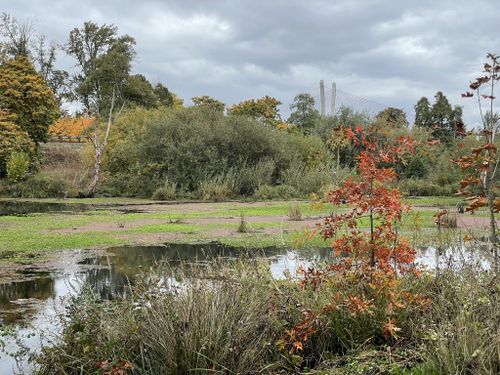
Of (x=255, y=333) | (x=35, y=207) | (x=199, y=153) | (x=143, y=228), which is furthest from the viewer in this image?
(x=199, y=153)

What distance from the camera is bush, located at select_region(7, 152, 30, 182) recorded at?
30.9 metres

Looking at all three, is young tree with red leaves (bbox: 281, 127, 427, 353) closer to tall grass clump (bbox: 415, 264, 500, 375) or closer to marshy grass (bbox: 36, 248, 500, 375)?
marshy grass (bbox: 36, 248, 500, 375)

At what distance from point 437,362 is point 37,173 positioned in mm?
32854

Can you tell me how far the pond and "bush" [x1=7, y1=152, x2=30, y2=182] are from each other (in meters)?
21.4

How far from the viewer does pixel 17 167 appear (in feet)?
102

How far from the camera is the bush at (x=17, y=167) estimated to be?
30.9 meters

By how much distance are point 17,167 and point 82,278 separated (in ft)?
81.6

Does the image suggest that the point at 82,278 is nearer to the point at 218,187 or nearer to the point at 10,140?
the point at 218,187

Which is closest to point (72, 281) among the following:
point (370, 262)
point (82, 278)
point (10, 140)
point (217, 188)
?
point (82, 278)

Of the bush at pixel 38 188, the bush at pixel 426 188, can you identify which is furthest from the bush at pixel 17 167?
the bush at pixel 426 188

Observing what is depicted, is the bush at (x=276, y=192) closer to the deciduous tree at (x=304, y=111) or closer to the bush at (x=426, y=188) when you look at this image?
the bush at (x=426, y=188)

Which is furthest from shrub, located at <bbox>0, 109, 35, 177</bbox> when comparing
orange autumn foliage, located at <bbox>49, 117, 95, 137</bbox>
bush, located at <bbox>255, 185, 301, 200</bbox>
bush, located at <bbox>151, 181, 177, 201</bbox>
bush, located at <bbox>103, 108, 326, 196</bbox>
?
orange autumn foliage, located at <bbox>49, 117, 95, 137</bbox>

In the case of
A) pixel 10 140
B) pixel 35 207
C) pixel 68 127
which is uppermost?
pixel 68 127

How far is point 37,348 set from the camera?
542 centimetres
